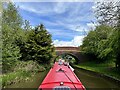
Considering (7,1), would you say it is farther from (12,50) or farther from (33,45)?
(33,45)

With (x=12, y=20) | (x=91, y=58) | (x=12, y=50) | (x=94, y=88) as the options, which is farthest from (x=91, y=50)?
(x=94, y=88)

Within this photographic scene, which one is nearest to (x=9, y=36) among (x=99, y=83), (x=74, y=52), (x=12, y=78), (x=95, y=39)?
(x=12, y=78)

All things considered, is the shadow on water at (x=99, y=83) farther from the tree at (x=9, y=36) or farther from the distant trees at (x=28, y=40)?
the distant trees at (x=28, y=40)

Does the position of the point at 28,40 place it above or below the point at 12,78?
above

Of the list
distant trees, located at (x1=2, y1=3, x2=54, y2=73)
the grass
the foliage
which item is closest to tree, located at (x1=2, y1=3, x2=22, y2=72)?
distant trees, located at (x1=2, y1=3, x2=54, y2=73)

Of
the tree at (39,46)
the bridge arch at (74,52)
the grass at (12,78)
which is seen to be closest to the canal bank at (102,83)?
the grass at (12,78)

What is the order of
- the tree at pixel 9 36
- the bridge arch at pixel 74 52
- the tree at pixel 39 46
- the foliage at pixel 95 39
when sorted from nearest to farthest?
the tree at pixel 9 36 → the tree at pixel 39 46 → the foliage at pixel 95 39 → the bridge arch at pixel 74 52

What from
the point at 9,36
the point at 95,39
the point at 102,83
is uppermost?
the point at 95,39

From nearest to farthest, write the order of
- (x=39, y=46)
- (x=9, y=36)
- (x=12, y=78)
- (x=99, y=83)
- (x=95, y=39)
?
(x=12, y=78), (x=99, y=83), (x=9, y=36), (x=39, y=46), (x=95, y=39)

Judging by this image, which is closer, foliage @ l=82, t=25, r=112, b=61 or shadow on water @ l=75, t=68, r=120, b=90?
shadow on water @ l=75, t=68, r=120, b=90

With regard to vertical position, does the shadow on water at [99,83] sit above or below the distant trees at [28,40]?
below

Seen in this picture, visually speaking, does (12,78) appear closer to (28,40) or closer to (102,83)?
(102,83)

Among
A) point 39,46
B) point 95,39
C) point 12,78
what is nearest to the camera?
point 12,78

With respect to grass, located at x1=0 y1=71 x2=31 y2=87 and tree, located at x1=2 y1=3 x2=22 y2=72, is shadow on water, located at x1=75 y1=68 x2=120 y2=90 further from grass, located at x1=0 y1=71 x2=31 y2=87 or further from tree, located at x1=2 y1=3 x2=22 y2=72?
tree, located at x1=2 y1=3 x2=22 y2=72
